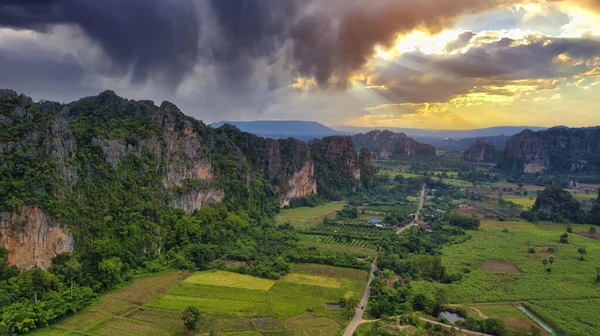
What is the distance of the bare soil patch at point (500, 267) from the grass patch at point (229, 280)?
1064 inches

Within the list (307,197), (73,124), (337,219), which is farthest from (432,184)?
(73,124)

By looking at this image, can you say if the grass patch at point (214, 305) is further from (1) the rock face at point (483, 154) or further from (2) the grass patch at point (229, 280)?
(1) the rock face at point (483, 154)

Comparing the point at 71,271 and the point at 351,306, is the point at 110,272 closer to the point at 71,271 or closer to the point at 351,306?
the point at 71,271

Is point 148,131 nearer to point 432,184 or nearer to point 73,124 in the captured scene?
point 73,124

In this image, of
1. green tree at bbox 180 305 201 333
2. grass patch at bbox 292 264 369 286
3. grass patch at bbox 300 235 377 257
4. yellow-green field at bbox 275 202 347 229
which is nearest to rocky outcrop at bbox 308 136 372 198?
yellow-green field at bbox 275 202 347 229

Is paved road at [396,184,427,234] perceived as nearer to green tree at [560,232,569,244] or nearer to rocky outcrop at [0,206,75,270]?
green tree at [560,232,569,244]

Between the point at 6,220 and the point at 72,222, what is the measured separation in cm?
596

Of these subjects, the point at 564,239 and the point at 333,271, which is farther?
the point at 564,239

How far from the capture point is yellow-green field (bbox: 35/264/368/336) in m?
31.6

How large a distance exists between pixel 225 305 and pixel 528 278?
1347 inches

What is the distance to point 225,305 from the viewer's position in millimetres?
35938

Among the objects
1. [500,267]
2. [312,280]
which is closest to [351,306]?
[312,280]

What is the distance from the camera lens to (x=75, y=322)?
31.5 metres

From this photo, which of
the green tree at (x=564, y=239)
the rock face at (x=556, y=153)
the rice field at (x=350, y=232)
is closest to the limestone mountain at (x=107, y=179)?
the rice field at (x=350, y=232)
